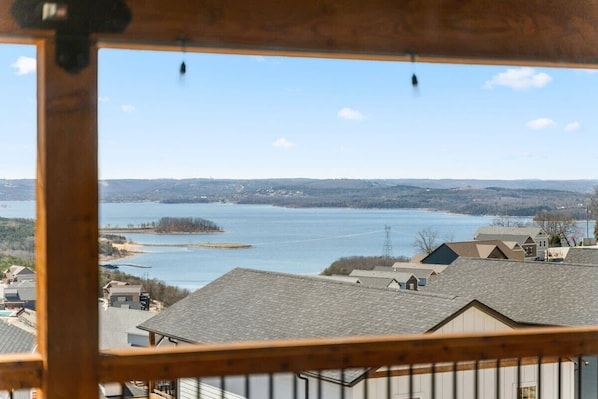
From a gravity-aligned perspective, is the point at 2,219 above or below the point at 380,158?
below

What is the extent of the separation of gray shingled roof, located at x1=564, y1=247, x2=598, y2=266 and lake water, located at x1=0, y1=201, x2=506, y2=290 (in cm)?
68

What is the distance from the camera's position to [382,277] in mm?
3076

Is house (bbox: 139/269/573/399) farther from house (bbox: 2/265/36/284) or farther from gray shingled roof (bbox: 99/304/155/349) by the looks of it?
house (bbox: 2/265/36/284)

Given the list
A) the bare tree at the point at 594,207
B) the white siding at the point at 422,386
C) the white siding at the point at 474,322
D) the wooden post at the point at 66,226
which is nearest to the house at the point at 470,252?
the white siding at the point at 474,322

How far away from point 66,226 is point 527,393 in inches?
77.5

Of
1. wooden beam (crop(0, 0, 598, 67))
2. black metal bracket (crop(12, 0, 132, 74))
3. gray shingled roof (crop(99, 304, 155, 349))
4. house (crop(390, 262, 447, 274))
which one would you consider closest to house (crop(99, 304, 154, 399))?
gray shingled roof (crop(99, 304, 155, 349))

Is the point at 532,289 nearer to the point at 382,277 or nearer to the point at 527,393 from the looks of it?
the point at 527,393

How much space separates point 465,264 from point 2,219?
2.05 meters

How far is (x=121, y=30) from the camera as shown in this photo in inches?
85.2

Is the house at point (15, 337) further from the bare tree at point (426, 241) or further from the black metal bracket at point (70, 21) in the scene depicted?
the bare tree at point (426, 241)

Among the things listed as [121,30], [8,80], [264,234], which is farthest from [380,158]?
[8,80]

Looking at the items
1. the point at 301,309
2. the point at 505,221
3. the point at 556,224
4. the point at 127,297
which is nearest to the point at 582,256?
the point at 556,224

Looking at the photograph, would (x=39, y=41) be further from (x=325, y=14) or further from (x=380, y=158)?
(x=380, y=158)

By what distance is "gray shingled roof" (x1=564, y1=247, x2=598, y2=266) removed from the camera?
3.46m
